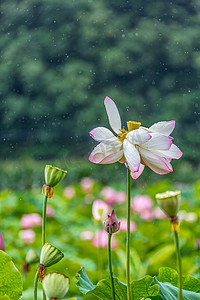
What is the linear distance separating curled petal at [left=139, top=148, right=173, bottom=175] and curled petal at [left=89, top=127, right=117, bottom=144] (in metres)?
0.02

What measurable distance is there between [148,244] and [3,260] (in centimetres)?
90

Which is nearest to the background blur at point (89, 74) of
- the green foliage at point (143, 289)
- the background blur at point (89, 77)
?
the background blur at point (89, 77)

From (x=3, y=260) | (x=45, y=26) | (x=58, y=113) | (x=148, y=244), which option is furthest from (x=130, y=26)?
(x=3, y=260)

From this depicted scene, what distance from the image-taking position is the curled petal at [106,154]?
0.89ft

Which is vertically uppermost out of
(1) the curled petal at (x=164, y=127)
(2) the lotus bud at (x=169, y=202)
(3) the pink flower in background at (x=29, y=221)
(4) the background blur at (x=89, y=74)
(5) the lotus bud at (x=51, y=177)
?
(1) the curled petal at (x=164, y=127)

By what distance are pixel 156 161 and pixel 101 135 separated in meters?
0.04

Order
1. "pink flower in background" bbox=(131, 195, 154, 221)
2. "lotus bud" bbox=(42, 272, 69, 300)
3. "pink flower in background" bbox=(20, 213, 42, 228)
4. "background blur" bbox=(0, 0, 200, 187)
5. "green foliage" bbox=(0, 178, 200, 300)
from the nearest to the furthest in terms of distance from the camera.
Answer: "lotus bud" bbox=(42, 272, 69, 300), "green foliage" bbox=(0, 178, 200, 300), "pink flower in background" bbox=(20, 213, 42, 228), "pink flower in background" bbox=(131, 195, 154, 221), "background blur" bbox=(0, 0, 200, 187)

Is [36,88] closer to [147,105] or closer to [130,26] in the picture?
[147,105]

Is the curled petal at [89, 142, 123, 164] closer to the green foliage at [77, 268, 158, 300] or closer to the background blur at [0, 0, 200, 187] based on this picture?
the green foliage at [77, 268, 158, 300]

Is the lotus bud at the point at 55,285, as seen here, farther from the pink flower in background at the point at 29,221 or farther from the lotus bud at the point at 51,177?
the pink flower in background at the point at 29,221

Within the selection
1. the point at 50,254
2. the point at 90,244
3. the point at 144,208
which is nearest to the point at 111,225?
the point at 50,254

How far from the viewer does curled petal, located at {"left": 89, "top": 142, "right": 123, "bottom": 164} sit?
272mm

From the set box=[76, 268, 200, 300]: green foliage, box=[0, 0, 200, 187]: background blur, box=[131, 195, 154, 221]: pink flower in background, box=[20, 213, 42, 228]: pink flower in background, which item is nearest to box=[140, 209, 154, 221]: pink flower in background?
box=[131, 195, 154, 221]: pink flower in background

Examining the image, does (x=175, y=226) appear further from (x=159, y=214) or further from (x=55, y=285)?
(x=159, y=214)
